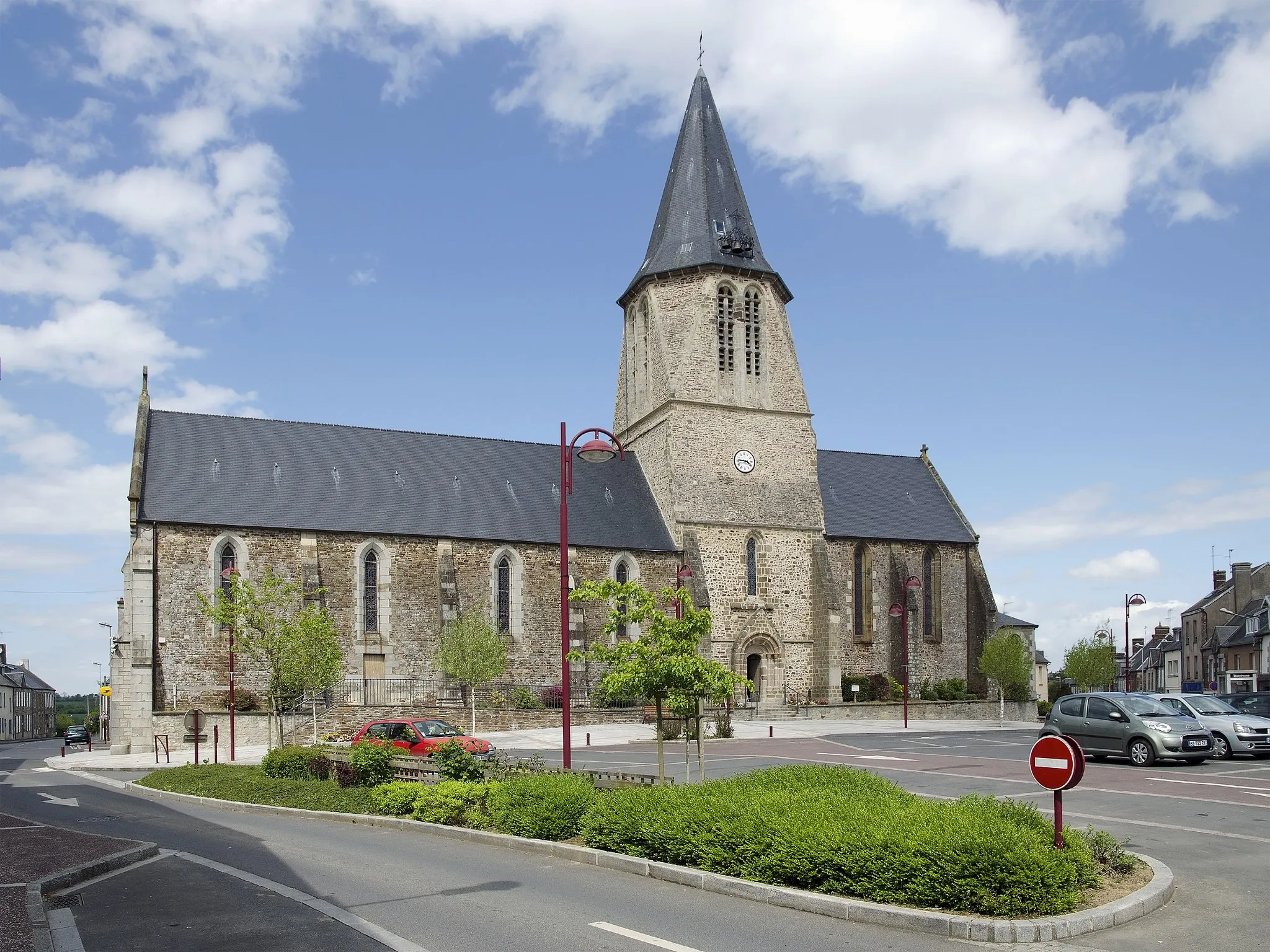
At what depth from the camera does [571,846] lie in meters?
11.4

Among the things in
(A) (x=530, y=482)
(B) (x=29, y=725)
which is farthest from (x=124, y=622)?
(B) (x=29, y=725)

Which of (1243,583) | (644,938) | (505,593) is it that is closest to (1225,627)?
(1243,583)

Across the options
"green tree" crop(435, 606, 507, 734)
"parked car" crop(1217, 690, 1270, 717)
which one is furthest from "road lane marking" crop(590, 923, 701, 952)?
"green tree" crop(435, 606, 507, 734)

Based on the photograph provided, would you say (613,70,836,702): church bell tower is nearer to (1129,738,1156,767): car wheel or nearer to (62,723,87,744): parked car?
(1129,738,1156,767): car wheel

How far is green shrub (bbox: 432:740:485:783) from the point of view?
15172mm

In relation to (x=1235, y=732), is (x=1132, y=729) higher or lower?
higher

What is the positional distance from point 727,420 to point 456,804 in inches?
1182

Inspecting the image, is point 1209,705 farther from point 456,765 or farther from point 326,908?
point 326,908

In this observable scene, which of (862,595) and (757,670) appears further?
(862,595)

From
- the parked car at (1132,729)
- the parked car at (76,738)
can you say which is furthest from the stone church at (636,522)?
the parked car at (1132,729)

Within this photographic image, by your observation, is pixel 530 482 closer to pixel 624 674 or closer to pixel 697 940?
pixel 624 674

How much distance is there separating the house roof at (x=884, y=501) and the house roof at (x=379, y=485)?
27.5 ft

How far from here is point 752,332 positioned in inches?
1716

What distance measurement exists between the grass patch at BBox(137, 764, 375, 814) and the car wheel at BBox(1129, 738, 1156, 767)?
13504 mm
